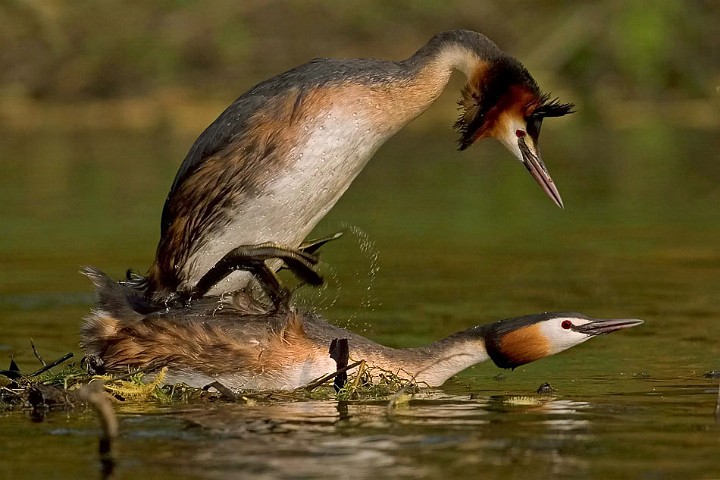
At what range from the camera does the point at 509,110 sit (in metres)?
8.63

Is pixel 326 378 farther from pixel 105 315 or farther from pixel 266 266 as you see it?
pixel 105 315

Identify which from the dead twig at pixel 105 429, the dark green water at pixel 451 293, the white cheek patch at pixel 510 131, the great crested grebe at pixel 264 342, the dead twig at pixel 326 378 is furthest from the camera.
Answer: the white cheek patch at pixel 510 131

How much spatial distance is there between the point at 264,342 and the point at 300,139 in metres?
0.96

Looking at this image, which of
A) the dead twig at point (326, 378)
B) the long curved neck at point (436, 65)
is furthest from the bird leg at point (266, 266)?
the long curved neck at point (436, 65)

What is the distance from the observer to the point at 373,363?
808 cm

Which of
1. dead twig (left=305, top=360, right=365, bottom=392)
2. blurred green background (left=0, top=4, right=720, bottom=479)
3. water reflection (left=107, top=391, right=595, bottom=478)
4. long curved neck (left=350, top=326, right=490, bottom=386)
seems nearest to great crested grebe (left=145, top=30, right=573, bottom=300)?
long curved neck (left=350, top=326, right=490, bottom=386)

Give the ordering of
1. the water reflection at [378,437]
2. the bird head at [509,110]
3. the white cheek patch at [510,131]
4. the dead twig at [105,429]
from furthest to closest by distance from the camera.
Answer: the white cheek patch at [510,131]
the bird head at [509,110]
the dead twig at [105,429]
the water reflection at [378,437]

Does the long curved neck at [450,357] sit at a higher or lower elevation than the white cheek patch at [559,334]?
lower

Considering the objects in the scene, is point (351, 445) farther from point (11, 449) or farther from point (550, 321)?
point (550, 321)

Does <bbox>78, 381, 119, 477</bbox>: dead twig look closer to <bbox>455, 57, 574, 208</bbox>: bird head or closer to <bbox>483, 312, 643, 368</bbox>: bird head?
<bbox>483, 312, 643, 368</bbox>: bird head

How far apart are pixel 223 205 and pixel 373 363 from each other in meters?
1.04

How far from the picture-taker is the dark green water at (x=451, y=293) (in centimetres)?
615

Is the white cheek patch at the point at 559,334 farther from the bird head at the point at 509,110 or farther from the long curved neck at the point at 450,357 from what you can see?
the bird head at the point at 509,110

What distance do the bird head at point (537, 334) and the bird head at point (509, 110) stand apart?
73cm
